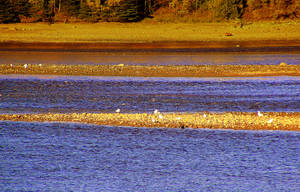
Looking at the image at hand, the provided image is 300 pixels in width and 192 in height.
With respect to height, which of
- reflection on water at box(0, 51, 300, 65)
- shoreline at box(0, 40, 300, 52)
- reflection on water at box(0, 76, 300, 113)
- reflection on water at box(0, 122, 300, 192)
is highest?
reflection on water at box(0, 122, 300, 192)

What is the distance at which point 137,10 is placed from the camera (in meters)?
40.9

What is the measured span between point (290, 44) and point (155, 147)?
2410 centimetres

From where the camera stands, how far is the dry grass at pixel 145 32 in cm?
3556

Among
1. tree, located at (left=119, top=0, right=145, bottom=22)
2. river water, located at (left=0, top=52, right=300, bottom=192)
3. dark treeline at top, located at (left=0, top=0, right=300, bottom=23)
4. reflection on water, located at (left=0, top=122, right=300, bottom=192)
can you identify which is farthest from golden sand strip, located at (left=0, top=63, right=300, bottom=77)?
dark treeline at top, located at (left=0, top=0, right=300, bottom=23)

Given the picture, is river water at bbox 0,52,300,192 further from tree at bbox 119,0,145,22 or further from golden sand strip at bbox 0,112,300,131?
tree at bbox 119,0,145,22

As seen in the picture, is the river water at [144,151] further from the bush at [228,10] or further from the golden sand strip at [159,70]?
the bush at [228,10]

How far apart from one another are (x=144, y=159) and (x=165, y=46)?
23.5 metres

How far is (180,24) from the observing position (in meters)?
39.2

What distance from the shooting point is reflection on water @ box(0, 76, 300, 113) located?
15.6m

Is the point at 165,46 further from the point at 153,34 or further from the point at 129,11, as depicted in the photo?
the point at 129,11

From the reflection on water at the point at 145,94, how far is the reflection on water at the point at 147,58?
5205 mm

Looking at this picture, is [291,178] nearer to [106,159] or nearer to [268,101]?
[106,159]

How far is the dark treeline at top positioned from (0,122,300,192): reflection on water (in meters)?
28.0

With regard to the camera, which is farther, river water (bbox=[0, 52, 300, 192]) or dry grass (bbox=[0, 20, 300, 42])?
dry grass (bbox=[0, 20, 300, 42])
